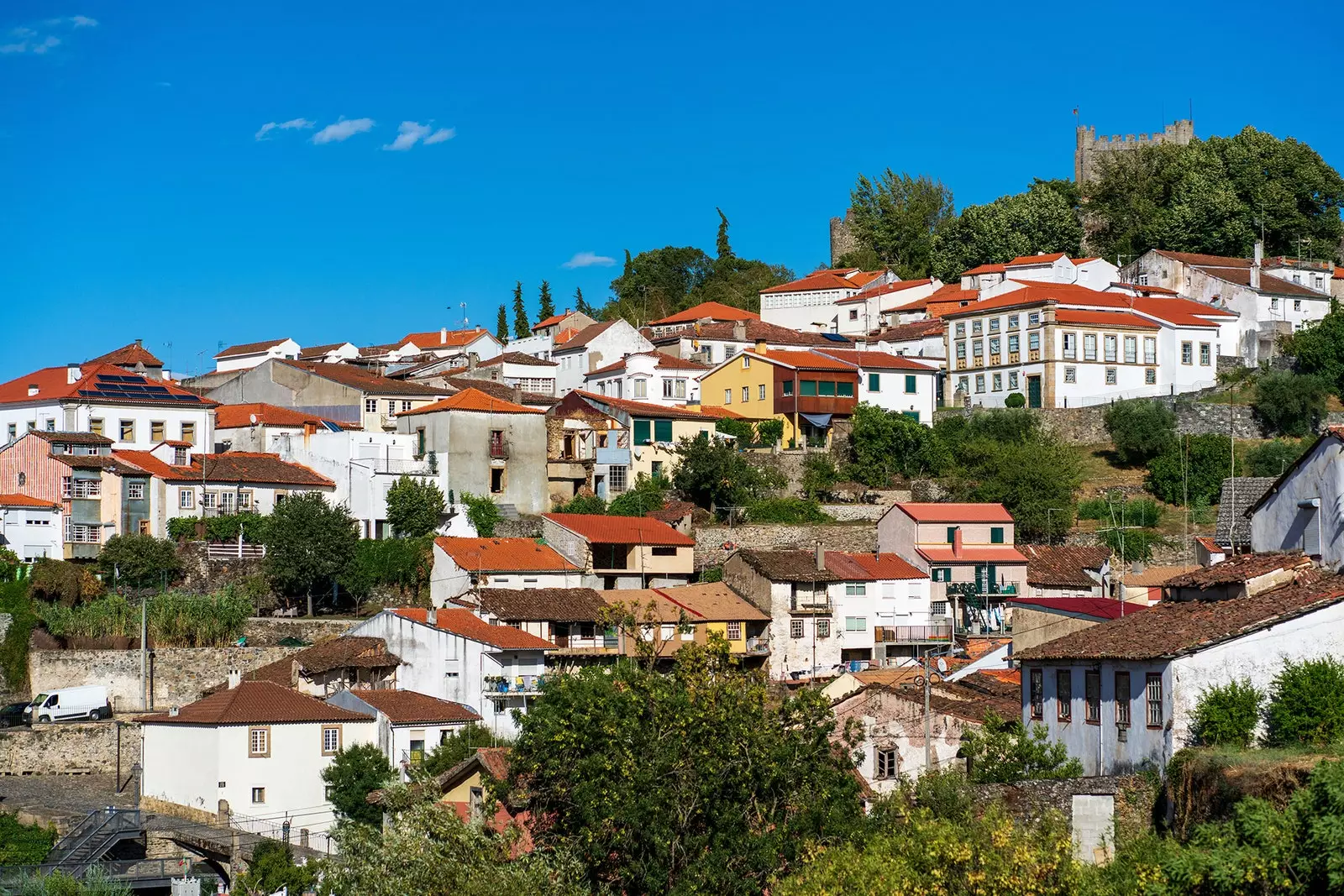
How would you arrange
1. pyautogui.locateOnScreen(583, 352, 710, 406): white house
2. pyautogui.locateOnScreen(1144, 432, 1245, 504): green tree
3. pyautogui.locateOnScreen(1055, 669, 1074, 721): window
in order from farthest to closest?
pyautogui.locateOnScreen(583, 352, 710, 406): white house → pyautogui.locateOnScreen(1144, 432, 1245, 504): green tree → pyautogui.locateOnScreen(1055, 669, 1074, 721): window

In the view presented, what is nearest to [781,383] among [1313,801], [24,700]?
A: [24,700]

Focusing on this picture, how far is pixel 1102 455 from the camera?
6919cm

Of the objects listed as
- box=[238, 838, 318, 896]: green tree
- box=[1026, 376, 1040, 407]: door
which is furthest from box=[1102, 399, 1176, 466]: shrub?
box=[238, 838, 318, 896]: green tree

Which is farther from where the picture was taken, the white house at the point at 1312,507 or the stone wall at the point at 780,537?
the stone wall at the point at 780,537

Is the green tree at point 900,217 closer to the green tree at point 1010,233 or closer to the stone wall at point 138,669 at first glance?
the green tree at point 1010,233

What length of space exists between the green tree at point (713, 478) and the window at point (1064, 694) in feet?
103

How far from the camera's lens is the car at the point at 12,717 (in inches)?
1967

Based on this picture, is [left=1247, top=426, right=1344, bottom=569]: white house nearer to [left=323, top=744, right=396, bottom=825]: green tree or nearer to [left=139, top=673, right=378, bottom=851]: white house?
[left=323, top=744, right=396, bottom=825]: green tree

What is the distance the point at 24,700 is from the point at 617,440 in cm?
2274

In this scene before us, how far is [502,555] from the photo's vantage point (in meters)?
55.9

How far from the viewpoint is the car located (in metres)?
50.0

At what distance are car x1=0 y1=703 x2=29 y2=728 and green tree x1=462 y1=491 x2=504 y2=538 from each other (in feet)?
51.6

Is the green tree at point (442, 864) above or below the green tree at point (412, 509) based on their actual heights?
below

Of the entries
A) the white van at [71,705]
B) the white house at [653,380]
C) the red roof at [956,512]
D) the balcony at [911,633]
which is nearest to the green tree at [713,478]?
the red roof at [956,512]
